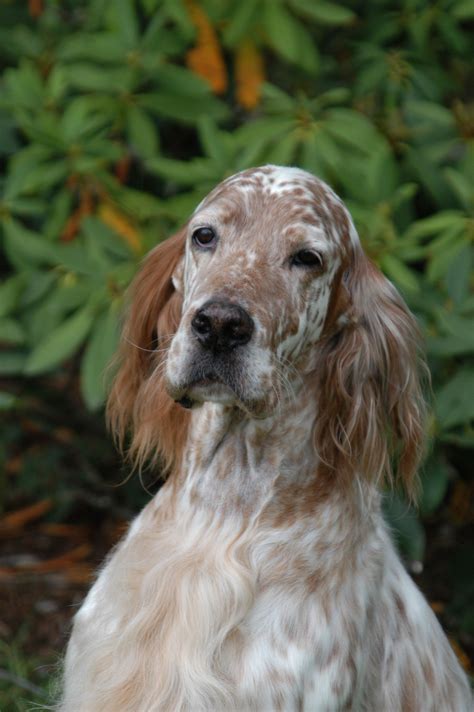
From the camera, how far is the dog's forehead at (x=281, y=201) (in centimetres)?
304

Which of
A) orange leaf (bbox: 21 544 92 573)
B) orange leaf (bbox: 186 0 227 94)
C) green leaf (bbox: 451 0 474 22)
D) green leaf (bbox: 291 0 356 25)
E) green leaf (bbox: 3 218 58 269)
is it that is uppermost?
green leaf (bbox: 451 0 474 22)

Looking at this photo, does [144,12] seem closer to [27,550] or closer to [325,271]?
[325,271]

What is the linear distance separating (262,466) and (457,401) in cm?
109

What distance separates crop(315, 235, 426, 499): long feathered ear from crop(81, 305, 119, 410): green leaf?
107cm

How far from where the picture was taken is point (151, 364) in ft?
11.3

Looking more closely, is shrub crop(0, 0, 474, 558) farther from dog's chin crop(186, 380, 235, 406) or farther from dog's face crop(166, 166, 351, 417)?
dog's chin crop(186, 380, 235, 406)

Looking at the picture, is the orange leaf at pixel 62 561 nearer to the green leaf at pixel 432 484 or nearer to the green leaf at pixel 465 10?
the green leaf at pixel 432 484

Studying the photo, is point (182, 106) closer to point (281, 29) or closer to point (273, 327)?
point (281, 29)

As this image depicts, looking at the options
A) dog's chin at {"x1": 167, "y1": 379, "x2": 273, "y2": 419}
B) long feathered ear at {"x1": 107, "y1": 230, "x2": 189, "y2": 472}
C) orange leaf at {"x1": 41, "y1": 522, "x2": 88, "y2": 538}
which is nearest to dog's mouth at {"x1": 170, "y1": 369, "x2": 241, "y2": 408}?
dog's chin at {"x1": 167, "y1": 379, "x2": 273, "y2": 419}

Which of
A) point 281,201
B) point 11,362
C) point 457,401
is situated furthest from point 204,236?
point 11,362

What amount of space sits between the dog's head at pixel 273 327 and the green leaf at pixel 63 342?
0.68 m

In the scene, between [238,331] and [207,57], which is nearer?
[238,331]

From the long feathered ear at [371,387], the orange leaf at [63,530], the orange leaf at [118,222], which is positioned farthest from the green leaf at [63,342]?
the orange leaf at [63,530]

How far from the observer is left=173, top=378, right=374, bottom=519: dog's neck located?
3.08 meters
